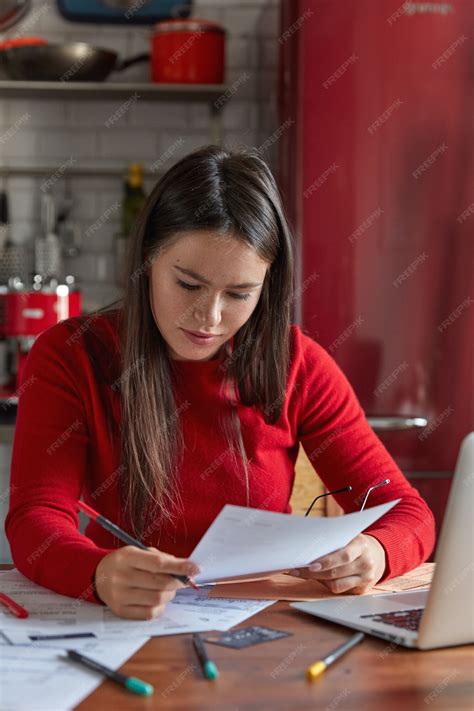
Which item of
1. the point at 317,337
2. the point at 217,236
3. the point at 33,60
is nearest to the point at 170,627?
the point at 217,236

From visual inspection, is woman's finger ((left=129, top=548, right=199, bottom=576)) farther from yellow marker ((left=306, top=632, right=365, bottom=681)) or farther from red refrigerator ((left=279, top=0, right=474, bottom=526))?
red refrigerator ((left=279, top=0, right=474, bottom=526))

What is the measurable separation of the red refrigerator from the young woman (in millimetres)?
920

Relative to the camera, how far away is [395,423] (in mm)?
2637

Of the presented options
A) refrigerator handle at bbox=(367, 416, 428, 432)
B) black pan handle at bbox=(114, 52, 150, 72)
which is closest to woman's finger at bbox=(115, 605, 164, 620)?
refrigerator handle at bbox=(367, 416, 428, 432)

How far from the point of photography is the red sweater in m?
1.45

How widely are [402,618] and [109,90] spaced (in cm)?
229

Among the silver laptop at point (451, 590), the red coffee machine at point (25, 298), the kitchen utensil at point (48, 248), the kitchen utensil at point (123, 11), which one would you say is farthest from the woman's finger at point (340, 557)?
the kitchen utensil at point (123, 11)

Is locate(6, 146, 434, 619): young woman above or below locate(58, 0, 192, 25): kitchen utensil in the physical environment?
below

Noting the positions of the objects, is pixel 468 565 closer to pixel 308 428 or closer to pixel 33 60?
pixel 308 428

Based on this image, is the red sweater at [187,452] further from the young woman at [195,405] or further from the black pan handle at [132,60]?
the black pan handle at [132,60]

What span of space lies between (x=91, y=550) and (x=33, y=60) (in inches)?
82.1

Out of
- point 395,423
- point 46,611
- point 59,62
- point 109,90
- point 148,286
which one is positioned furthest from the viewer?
point 109,90

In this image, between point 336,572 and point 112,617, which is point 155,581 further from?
point 336,572

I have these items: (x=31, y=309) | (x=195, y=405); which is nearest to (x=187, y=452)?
(x=195, y=405)
